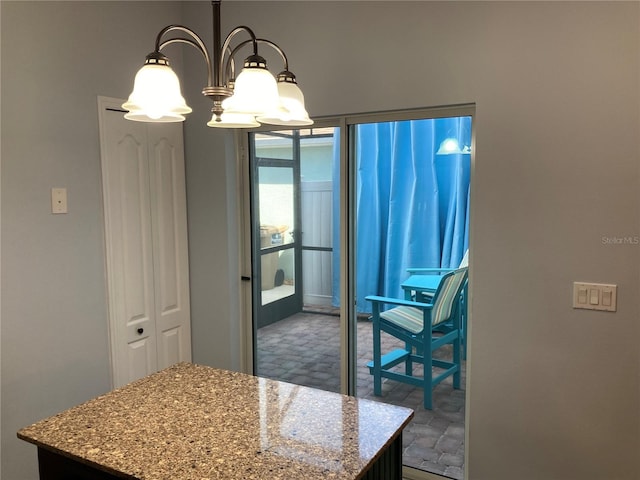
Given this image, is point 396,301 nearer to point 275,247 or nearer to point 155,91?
point 275,247

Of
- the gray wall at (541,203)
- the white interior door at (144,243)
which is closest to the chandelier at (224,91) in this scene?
the gray wall at (541,203)

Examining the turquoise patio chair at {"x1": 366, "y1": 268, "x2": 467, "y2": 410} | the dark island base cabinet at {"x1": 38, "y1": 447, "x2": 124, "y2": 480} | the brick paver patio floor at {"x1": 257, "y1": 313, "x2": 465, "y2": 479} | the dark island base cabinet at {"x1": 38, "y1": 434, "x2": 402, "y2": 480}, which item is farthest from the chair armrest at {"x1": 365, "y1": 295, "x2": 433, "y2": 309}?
the dark island base cabinet at {"x1": 38, "y1": 447, "x2": 124, "y2": 480}

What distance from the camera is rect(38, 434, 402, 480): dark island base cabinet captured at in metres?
1.51

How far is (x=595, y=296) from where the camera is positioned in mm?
2211

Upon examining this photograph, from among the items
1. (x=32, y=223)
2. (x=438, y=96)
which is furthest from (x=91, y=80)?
(x=438, y=96)

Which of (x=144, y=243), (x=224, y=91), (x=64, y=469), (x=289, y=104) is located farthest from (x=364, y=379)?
(x=224, y=91)

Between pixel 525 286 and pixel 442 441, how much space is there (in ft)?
3.48

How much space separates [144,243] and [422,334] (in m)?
1.63

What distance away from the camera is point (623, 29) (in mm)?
2086

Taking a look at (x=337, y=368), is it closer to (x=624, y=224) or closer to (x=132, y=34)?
(x=624, y=224)

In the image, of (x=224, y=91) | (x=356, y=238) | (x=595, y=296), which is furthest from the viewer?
(x=356, y=238)

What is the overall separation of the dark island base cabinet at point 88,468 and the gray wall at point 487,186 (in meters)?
0.94

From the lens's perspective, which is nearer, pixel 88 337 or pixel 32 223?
pixel 32 223

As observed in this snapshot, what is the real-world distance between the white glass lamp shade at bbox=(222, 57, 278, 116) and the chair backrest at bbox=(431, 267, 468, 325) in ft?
5.41
